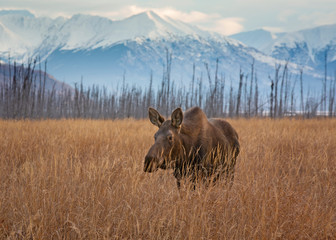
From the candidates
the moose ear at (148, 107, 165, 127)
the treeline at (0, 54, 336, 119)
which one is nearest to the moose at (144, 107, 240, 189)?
the moose ear at (148, 107, 165, 127)

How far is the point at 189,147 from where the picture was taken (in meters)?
3.57

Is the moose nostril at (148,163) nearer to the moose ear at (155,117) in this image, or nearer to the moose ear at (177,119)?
the moose ear at (177,119)

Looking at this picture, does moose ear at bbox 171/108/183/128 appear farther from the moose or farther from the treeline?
the treeline

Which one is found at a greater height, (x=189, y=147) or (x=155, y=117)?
(x=155, y=117)

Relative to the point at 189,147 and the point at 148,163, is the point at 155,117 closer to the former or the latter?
the point at 189,147

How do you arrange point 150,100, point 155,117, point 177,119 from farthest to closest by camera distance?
1. point 150,100
2. point 155,117
3. point 177,119

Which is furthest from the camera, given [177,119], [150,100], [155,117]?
[150,100]

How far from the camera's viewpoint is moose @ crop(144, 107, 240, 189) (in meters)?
3.16

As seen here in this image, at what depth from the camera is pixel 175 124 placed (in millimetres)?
3424

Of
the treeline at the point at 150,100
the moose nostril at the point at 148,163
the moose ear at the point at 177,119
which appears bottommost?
the moose nostril at the point at 148,163

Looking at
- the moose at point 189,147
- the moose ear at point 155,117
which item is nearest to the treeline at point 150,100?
the moose at point 189,147

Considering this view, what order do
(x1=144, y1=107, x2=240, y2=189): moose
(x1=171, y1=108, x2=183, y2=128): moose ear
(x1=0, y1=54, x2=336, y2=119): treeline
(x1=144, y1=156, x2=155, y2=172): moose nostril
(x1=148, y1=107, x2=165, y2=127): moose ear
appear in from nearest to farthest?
(x1=144, y1=156, x2=155, y2=172): moose nostril, (x1=144, y1=107, x2=240, y2=189): moose, (x1=171, y1=108, x2=183, y2=128): moose ear, (x1=148, y1=107, x2=165, y2=127): moose ear, (x1=0, y1=54, x2=336, y2=119): treeline

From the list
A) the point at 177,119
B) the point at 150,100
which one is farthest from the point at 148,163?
the point at 150,100

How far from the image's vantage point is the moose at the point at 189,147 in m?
3.16
